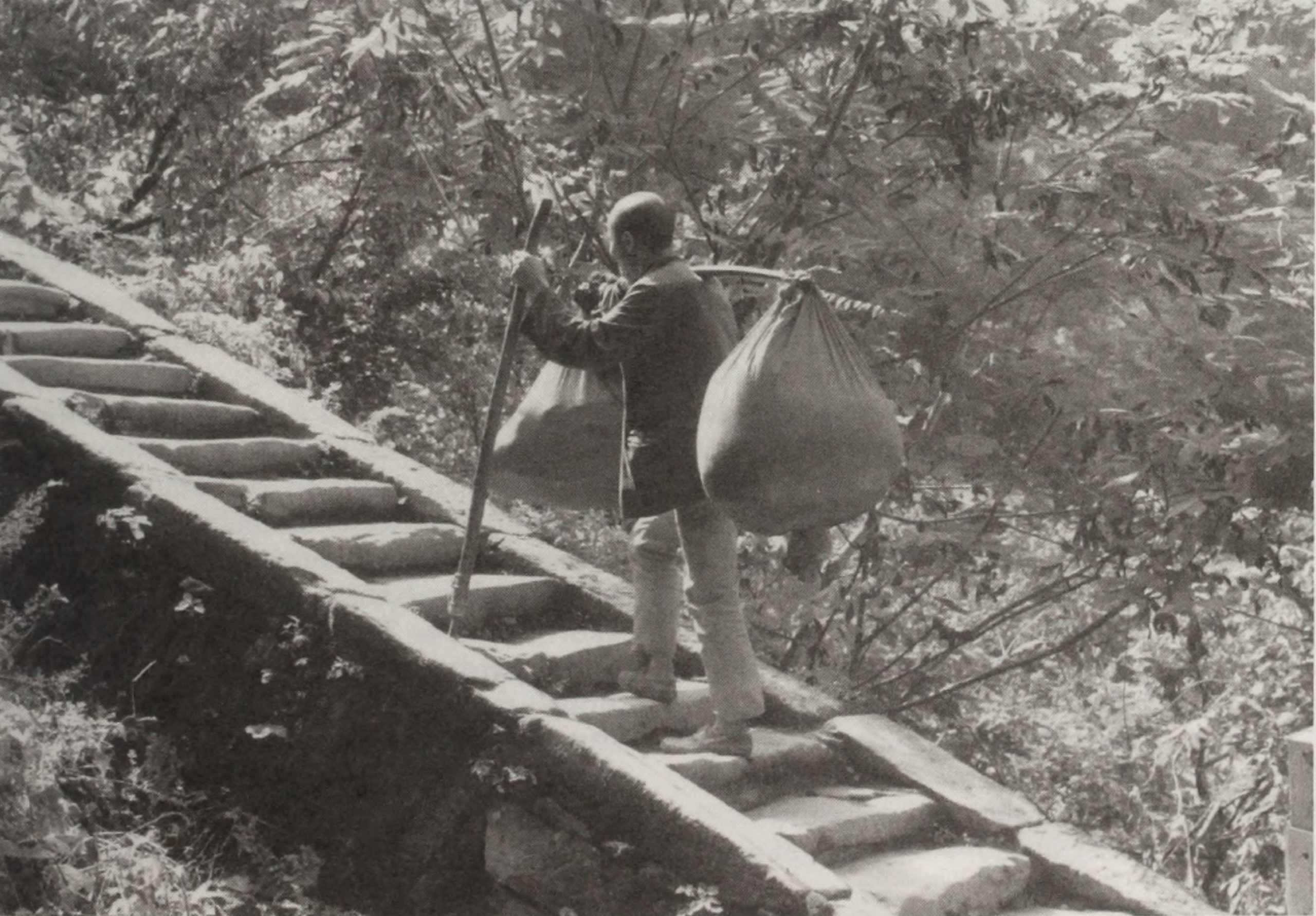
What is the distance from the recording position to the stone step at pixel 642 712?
4.74 m

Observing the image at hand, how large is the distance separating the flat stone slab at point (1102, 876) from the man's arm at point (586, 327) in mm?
2152

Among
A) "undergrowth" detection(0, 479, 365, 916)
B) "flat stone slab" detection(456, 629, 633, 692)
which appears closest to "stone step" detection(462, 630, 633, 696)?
"flat stone slab" detection(456, 629, 633, 692)

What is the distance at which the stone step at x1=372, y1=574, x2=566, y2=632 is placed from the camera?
5.11 m

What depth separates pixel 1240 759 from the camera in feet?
24.7

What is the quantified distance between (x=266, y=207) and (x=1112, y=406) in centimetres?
596

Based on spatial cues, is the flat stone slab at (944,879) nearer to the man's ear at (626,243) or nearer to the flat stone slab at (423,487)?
the flat stone slab at (423,487)

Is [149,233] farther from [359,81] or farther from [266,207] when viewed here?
[359,81]

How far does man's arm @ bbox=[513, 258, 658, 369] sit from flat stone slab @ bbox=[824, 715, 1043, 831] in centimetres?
170

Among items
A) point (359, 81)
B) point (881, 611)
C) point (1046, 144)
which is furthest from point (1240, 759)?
point (359, 81)

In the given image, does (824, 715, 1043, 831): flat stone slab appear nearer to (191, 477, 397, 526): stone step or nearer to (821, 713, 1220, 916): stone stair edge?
(821, 713, 1220, 916): stone stair edge

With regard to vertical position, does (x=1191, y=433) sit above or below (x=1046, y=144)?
below

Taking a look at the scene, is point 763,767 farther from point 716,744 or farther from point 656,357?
point 656,357

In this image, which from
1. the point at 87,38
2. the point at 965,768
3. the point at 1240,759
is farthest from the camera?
the point at 87,38

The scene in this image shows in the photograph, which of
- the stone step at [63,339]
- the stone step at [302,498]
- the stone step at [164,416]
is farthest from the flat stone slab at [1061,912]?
the stone step at [63,339]
